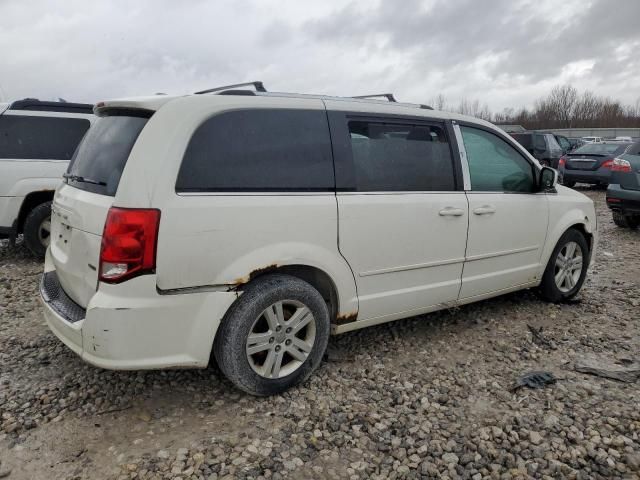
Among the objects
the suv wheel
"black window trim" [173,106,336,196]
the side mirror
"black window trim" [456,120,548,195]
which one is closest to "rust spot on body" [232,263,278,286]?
"black window trim" [173,106,336,196]

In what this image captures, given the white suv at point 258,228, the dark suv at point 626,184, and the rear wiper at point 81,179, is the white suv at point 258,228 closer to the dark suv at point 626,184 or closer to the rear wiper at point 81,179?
the rear wiper at point 81,179

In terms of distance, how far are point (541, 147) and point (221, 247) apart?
16915mm

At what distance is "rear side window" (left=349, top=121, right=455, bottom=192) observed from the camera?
3248 mm

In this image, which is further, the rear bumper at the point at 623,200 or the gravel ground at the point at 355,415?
the rear bumper at the point at 623,200

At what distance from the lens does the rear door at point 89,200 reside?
263 cm

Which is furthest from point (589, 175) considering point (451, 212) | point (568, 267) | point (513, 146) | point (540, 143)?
point (451, 212)

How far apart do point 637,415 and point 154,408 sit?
8.91 ft

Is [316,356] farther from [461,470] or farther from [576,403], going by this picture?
[576,403]

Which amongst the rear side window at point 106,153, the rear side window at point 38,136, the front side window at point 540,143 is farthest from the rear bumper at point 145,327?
the front side window at point 540,143

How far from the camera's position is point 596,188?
15461 mm

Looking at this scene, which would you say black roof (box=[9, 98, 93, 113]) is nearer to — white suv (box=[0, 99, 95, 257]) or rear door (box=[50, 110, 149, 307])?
white suv (box=[0, 99, 95, 257])

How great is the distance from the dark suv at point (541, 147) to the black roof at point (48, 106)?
14.4 m

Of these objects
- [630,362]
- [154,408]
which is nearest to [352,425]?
[154,408]

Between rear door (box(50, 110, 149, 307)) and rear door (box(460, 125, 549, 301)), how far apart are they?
2.36 metres
